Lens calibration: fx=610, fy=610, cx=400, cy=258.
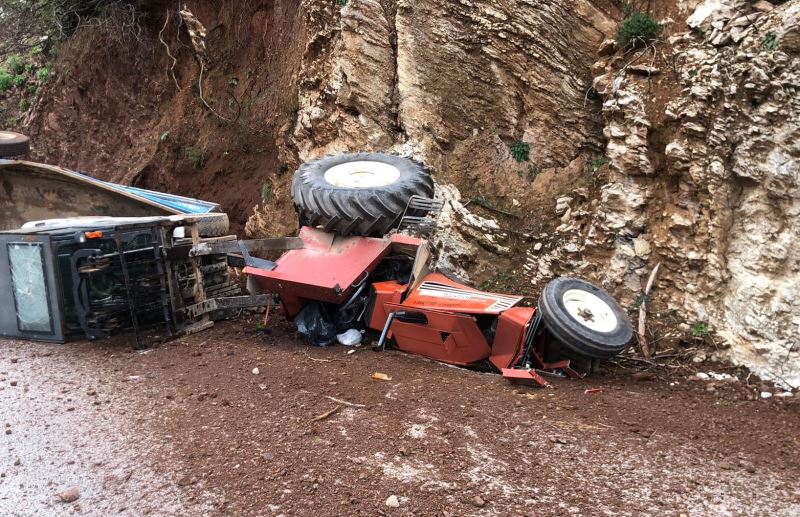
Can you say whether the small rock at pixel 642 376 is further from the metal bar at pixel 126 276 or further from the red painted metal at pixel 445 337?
the metal bar at pixel 126 276

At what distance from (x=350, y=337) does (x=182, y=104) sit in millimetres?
7567

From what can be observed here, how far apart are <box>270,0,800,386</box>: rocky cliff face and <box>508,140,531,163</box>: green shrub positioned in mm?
59

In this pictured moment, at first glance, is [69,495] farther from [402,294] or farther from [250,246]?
[250,246]

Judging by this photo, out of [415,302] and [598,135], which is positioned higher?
[598,135]

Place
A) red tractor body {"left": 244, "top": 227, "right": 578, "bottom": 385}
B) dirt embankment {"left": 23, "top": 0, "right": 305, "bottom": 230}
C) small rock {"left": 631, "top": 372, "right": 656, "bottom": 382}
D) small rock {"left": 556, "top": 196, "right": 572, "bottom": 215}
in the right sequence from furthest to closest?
dirt embankment {"left": 23, "top": 0, "right": 305, "bottom": 230}, small rock {"left": 556, "top": 196, "right": 572, "bottom": 215}, small rock {"left": 631, "top": 372, "right": 656, "bottom": 382}, red tractor body {"left": 244, "top": 227, "right": 578, "bottom": 385}

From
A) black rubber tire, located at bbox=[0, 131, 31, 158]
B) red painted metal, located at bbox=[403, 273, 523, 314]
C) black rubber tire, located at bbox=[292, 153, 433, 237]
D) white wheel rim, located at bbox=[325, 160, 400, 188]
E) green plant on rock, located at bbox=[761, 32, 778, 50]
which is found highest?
green plant on rock, located at bbox=[761, 32, 778, 50]

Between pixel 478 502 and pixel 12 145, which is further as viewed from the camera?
pixel 12 145

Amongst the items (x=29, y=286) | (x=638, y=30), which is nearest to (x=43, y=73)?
(x=29, y=286)

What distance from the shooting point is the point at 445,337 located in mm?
4707

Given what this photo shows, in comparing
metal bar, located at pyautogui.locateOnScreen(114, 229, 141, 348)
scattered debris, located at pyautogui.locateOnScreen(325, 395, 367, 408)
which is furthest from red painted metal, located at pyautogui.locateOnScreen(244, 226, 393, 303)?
scattered debris, located at pyautogui.locateOnScreen(325, 395, 367, 408)

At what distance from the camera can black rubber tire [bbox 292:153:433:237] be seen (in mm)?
5191

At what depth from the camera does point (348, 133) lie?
788cm

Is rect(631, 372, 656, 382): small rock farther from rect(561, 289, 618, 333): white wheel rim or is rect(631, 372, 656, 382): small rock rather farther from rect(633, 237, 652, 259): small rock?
rect(633, 237, 652, 259): small rock

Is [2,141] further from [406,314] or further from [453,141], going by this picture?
[406,314]
